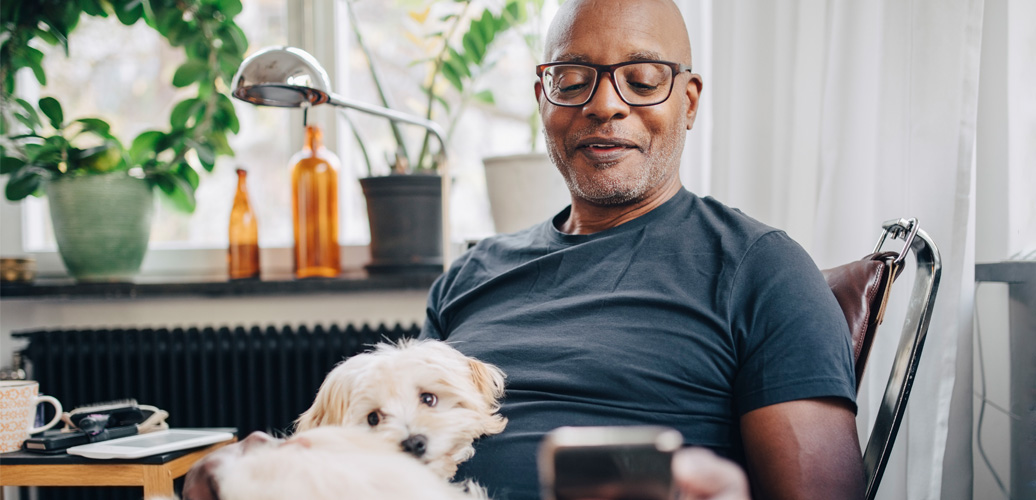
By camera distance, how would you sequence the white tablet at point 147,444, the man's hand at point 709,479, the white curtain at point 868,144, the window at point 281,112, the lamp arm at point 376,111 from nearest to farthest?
the man's hand at point 709,479 < the white curtain at point 868,144 < the white tablet at point 147,444 < the lamp arm at point 376,111 < the window at point 281,112

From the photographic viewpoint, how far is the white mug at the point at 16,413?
1344 mm

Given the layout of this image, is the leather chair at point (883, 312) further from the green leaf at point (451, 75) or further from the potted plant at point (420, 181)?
the green leaf at point (451, 75)

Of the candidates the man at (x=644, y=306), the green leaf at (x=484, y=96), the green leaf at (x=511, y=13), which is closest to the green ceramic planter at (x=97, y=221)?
the green leaf at (x=484, y=96)

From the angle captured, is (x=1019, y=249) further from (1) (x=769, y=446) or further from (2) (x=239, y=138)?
(2) (x=239, y=138)

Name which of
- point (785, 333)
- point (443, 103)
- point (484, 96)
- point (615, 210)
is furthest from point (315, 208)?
point (785, 333)

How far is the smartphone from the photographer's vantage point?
44 cm

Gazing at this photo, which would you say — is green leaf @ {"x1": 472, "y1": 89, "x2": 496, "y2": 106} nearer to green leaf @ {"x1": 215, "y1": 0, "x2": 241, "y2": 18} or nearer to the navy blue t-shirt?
green leaf @ {"x1": 215, "y1": 0, "x2": 241, "y2": 18}

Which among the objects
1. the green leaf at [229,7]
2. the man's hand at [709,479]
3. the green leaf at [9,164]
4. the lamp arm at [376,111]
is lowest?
the man's hand at [709,479]

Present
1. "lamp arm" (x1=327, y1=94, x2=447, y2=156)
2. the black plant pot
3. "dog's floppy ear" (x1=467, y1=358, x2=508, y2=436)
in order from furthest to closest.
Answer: the black plant pot, "lamp arm" (x1=327, y1=94, x2=447, y2=156), "dog's floppy ear" (x1=467, y1=358, x2=508, y2=436)

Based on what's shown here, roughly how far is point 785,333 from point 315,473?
0.61 m

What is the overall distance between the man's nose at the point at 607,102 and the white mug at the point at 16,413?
120cm

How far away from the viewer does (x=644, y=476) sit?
442 mm

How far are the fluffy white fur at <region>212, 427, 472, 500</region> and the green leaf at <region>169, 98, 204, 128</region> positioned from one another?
179cm

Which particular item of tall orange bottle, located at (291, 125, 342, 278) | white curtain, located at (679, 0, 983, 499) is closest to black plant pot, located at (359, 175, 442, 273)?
tall orange bottle, located at (291, 125, 342, 278)
